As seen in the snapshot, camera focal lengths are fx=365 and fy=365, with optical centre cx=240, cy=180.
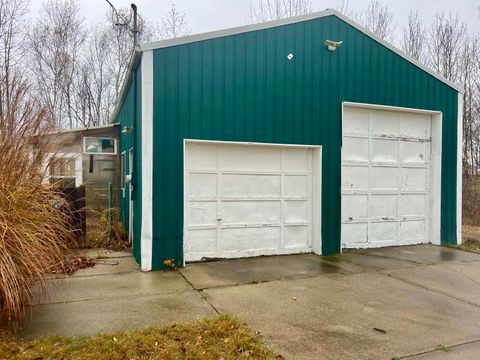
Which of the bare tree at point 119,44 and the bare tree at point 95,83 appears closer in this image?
the bare tree at point 95,83

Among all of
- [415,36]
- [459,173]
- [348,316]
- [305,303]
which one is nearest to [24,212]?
[305,303]

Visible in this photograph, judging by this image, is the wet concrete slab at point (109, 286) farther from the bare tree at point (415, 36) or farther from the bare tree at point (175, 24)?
the bare tree at point (415, 36)

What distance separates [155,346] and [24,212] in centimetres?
184

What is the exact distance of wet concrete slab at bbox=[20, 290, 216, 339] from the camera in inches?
133

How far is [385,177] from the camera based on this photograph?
293 inches

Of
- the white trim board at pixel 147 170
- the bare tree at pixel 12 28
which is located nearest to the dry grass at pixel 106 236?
the white trim board at pixel 147 170

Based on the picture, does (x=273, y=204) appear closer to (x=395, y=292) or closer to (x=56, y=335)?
(x=395, y=292)

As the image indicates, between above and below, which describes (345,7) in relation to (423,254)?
above

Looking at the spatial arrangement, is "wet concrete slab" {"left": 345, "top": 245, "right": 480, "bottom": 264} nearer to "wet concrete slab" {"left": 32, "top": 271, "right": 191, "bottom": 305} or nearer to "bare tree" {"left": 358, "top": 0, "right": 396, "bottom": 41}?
"wet concrete slab" {"left": 32, "top": 271, "right": 191, "bottom": 305}

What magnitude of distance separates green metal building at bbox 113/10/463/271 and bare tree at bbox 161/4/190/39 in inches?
441

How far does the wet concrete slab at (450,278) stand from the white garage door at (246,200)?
1.88 metres

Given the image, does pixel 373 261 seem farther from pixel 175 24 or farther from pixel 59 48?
pixel 59 48

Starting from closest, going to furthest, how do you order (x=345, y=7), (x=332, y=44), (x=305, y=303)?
(x=305, y=303) → (x=332, y=44) → (x=345, y=7)

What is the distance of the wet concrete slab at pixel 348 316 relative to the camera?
10.4ft
